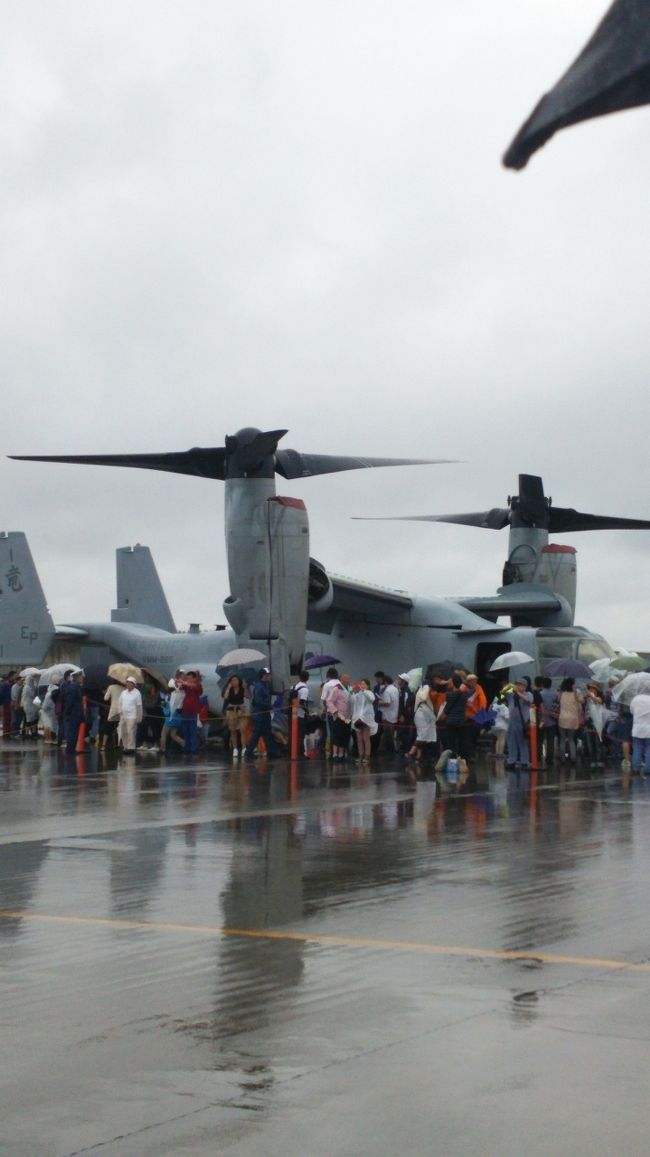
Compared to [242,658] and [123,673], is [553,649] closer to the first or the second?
[242,658]

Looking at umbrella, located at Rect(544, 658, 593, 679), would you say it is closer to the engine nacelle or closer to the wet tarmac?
the engine nacelle

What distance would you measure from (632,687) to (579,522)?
1442cm

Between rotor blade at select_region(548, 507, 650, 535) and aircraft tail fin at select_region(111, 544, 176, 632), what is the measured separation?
573 inches

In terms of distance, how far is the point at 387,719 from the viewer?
26234 millimetres

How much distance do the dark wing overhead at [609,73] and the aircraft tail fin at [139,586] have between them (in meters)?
42.0

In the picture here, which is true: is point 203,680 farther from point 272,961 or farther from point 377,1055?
point 377,1055

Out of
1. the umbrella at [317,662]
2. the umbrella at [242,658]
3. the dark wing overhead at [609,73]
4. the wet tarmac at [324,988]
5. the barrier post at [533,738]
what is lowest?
the wet tarmac at [324,988]

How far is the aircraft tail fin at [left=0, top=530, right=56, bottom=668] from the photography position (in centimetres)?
3584

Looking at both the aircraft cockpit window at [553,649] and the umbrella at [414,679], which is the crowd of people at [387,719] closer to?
the umbrella at [414,679]

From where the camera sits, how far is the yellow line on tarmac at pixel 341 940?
7316mm

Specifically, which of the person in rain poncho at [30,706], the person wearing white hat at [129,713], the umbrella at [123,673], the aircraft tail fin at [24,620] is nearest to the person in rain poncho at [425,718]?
the person wearing white hat at [129,713]

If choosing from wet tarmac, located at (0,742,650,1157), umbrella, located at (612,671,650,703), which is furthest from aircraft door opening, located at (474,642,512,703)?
wet tarmac, located at (0,742,650,1157)

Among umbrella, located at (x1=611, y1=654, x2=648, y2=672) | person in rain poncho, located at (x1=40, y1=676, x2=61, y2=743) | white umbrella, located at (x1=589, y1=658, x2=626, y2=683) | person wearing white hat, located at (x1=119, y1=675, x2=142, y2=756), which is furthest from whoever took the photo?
person in rain poncho, located at (x1=40, y1=676, x2=61, y2=743)

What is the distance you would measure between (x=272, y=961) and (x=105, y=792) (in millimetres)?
11047
